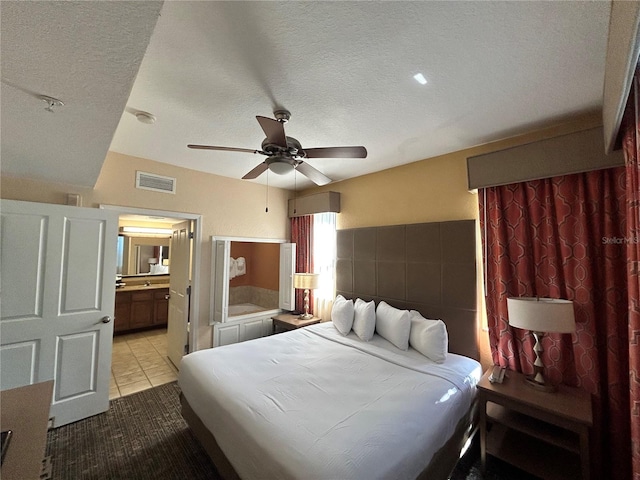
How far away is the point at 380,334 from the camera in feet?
9.59

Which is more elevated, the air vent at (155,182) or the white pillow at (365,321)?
the air vent at (155,182)

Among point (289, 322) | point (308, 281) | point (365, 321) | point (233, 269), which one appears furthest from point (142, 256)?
point (365, 321)

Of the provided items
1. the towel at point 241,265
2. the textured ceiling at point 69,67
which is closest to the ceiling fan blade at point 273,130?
the textured ceiling at point 69,67

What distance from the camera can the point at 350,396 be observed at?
1758mm

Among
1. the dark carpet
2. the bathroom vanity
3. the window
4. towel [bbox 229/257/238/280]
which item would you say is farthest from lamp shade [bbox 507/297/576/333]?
the bathroom vanity

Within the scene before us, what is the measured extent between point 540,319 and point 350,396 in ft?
4.77

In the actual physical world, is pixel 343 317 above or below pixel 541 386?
above

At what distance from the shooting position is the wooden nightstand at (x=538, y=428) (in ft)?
5.46

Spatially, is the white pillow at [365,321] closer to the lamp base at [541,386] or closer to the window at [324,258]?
the window at [324,258]

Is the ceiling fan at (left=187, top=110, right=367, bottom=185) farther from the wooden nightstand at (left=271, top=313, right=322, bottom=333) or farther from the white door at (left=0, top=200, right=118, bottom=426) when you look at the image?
the wooden nightstand at (left=271, top=313, right=322, bottom=333)

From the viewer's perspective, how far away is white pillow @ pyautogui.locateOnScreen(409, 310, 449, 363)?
235 cm

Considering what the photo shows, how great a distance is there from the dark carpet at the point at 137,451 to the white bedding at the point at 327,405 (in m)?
0.44

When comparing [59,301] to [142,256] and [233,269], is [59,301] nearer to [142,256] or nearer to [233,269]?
[233,269]

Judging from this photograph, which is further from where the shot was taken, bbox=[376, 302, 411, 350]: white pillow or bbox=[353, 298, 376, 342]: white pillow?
bbox=[353, 298, 376, 342]: white pillow
